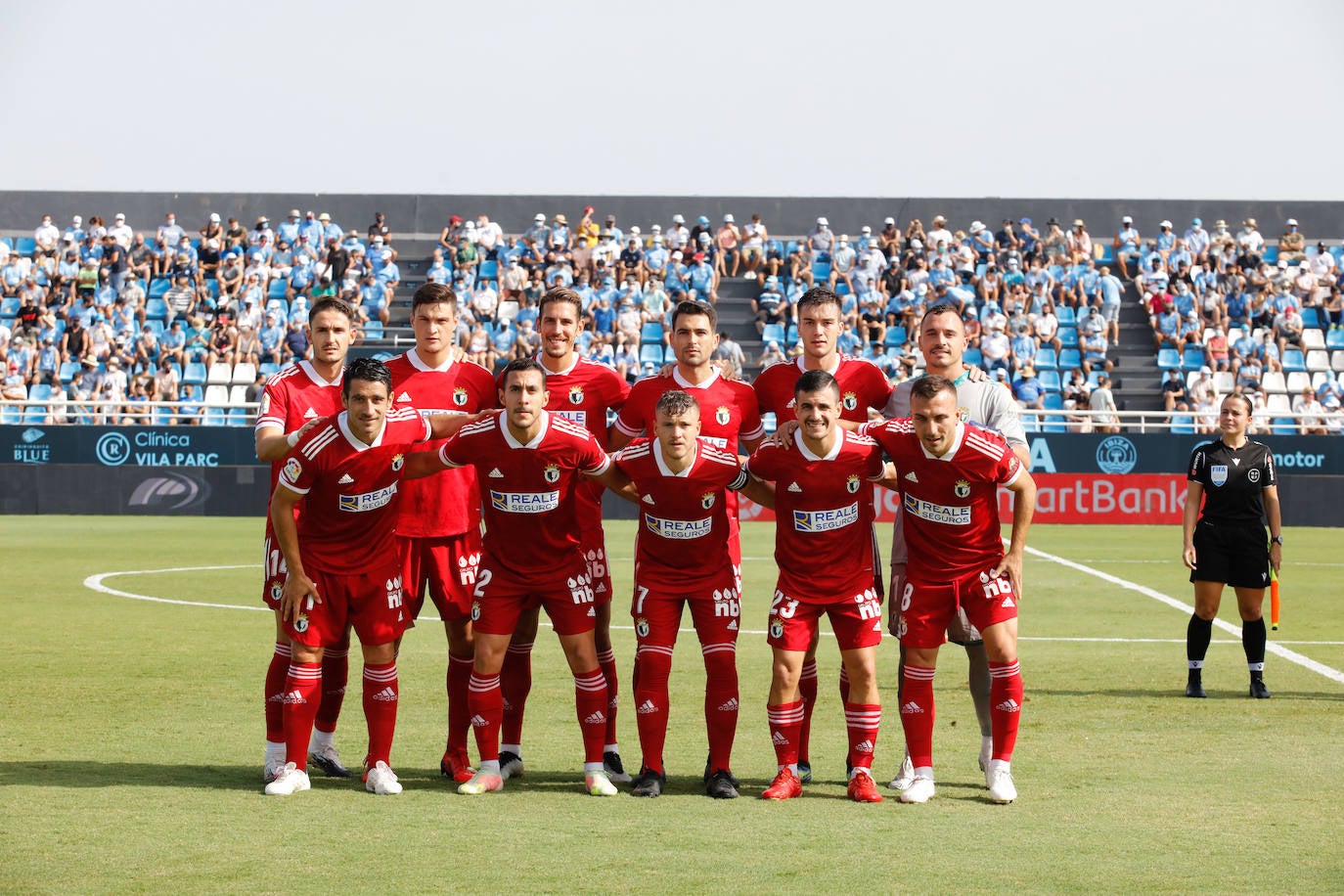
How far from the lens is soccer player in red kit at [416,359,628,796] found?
6949mm

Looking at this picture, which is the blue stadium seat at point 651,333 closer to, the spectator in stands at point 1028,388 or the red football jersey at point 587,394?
the spectator in stands at point 1028,388

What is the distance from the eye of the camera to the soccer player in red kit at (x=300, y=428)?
23.3 ft

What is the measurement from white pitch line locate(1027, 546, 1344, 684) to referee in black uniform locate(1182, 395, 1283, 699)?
709 mm

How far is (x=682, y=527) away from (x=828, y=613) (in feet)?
2.65

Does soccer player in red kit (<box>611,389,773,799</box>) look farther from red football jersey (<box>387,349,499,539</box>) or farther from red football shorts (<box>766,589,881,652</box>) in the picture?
red football jersey (<box>387,349,499,539</box>)

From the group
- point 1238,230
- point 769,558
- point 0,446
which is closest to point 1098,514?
point 769,558

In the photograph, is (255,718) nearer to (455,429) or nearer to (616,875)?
(455,429)


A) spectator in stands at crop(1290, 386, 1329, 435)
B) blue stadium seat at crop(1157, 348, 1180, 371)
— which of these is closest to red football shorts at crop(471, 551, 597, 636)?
spectator in stands at crop(1290, 386, 1329, 435)

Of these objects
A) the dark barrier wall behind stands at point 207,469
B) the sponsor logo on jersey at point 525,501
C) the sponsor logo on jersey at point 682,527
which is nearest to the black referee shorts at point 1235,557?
the sponsor logo on jersey at point 682,527

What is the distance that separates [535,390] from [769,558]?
42.2 ft

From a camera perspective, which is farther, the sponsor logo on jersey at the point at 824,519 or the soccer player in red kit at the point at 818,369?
the soccer player in red kit at the point at 818,369

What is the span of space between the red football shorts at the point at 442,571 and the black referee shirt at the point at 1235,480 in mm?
5567

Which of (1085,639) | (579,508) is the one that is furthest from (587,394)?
(1085,639)

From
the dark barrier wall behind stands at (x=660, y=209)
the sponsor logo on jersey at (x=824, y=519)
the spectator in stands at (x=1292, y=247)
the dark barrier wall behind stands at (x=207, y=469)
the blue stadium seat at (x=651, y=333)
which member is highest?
the dark barrier wall behind stands at (x=660, y=209)
